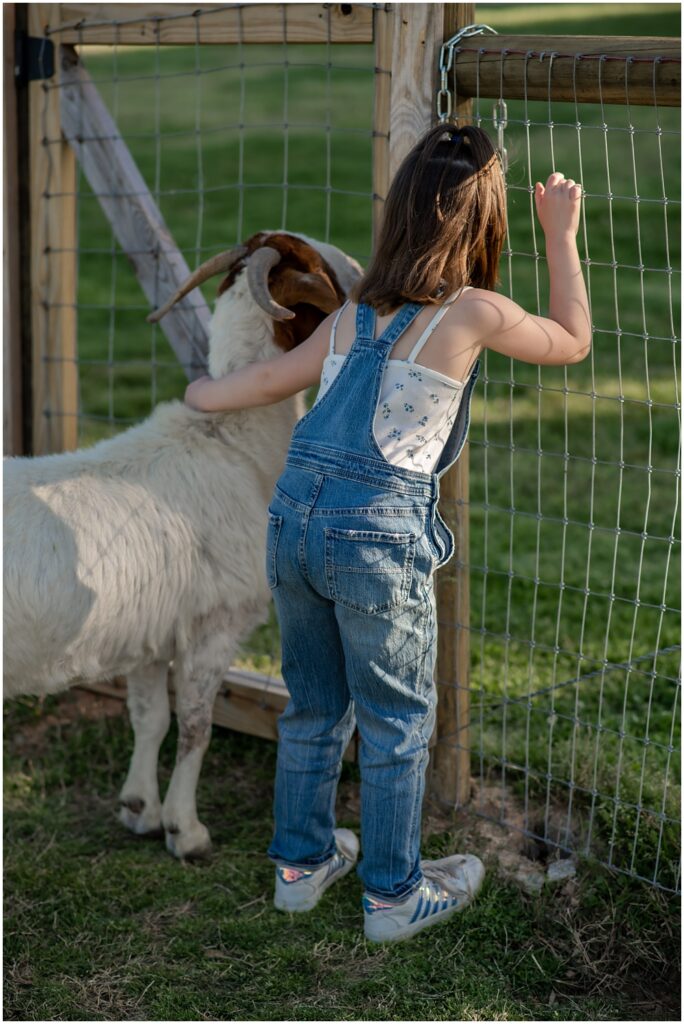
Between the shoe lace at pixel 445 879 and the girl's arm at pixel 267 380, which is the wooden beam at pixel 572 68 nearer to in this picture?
the girl's arm at pixel 267 380

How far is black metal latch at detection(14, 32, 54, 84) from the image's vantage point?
13.4 feet

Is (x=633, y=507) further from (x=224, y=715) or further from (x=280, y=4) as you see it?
(x=280, y=4)

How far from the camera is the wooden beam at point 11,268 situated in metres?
4.15

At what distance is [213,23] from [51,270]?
44.3 inches

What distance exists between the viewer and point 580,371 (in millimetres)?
7863

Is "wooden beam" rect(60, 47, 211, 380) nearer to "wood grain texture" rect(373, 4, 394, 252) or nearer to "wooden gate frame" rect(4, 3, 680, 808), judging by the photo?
"wooden gate frame" rect(4, 3, 680, 808)

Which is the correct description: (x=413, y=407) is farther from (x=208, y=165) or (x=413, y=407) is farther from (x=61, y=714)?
(x=208, y=165)

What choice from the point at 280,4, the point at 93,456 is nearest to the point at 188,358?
the point at 93,456

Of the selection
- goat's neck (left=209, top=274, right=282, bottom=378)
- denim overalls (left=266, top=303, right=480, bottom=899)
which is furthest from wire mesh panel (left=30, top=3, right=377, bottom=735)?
denim overalls (left=266, top=303, right=480, bottom=899)

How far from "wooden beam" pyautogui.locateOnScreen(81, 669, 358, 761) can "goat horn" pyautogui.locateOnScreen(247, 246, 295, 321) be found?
4.80 ft

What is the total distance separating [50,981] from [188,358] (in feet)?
6.93

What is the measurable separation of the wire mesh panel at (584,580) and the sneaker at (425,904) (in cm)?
33

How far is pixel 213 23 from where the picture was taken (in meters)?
3.70

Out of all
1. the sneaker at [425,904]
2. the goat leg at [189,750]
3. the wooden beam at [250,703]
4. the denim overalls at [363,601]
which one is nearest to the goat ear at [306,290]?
the denim overalls at [363,601]
